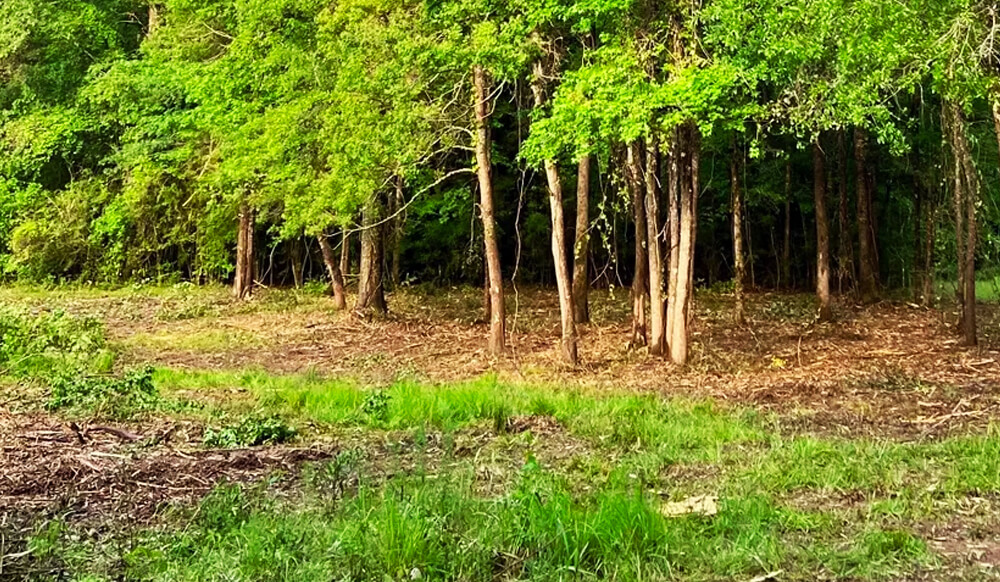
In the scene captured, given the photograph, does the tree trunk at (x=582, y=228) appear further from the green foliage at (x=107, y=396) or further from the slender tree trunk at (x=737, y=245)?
A: the green foliage at (x=107, y=396)

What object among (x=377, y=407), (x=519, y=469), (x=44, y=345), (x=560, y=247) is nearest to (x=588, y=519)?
(x=519, y=469)

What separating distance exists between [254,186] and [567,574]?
15.9m

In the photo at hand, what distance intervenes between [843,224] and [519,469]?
1546cm

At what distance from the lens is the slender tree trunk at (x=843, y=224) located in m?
19.0

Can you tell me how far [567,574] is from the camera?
405 cm

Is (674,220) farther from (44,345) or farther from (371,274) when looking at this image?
(44,345)

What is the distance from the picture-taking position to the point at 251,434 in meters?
7.10

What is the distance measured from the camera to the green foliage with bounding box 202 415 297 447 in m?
6.93

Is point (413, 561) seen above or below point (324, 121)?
below

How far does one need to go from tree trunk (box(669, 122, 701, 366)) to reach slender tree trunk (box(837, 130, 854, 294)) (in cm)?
813

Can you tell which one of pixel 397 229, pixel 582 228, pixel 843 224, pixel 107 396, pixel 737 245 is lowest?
pixel 107 396

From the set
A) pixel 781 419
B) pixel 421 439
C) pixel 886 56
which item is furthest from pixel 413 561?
pixel 886 56

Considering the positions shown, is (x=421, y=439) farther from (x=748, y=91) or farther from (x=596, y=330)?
(x=596, y=330)

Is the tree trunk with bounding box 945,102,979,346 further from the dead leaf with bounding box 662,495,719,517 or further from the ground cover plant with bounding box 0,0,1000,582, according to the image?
the dead leaf with bounding box 662,495,719,517
